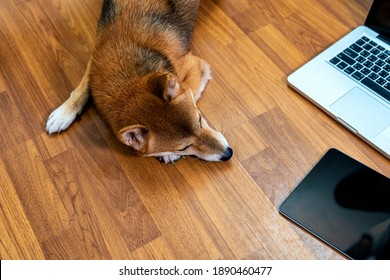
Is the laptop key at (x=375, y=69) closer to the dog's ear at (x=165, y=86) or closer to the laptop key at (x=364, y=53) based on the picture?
the laptop key at (x=364, y=53)

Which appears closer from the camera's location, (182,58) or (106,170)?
(106,170)

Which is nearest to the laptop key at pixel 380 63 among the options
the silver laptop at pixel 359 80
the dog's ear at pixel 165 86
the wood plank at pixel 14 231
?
the silver laptop at pixel 359 80

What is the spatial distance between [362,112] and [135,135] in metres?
0.68

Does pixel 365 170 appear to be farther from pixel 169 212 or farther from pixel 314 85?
pixel 169 212

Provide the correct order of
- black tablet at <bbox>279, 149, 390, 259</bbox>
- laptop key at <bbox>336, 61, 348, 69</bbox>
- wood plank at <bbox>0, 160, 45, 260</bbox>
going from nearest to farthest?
black tablet at <bbox>279, 149, 390, 259</bbox>
wood plank at <bbox>0, 160, 45, 260</bbox>
laptop key at <bbox>336, 61, 348, 69</bbox>

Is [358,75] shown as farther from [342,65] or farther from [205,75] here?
[205,75]

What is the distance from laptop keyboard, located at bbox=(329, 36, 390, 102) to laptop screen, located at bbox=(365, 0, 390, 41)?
0.14ft

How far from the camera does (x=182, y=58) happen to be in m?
1.48

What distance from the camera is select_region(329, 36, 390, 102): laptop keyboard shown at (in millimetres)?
1315

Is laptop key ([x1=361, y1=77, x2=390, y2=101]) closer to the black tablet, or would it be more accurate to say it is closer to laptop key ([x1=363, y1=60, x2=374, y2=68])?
laptop key ([x1=363, y1=60, x2=374, y2=68])

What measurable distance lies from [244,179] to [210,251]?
0.79 feet

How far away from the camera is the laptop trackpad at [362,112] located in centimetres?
129

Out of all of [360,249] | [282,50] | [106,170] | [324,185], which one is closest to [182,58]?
[282,50]

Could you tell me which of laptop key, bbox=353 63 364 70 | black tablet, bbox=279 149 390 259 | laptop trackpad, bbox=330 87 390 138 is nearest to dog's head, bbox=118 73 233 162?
black tablet, bbox=279 149 390 259
